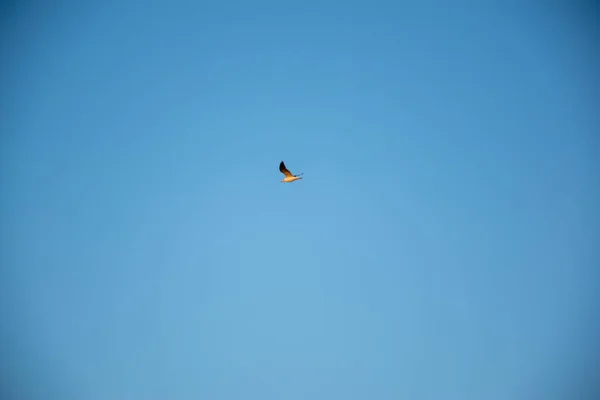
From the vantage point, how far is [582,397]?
4934 cm

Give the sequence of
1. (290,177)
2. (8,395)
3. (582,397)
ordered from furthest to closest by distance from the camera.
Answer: (8,395) < (582,397) < (290,177)

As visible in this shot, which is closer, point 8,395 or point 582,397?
point 582,397

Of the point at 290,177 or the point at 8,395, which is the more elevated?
the point at 290,177

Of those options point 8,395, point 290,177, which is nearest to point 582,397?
point 290,177

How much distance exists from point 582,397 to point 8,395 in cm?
4318

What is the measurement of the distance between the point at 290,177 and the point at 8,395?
3333cm

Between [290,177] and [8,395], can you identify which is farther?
[8,395]

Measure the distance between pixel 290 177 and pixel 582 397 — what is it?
28.7 metres

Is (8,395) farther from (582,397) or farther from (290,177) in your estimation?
(582,397)

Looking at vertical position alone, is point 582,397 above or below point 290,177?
below

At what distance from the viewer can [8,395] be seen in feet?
179

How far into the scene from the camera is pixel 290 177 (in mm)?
36156

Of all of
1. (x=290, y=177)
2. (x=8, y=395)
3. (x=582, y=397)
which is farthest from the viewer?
(x=8, y=395)
